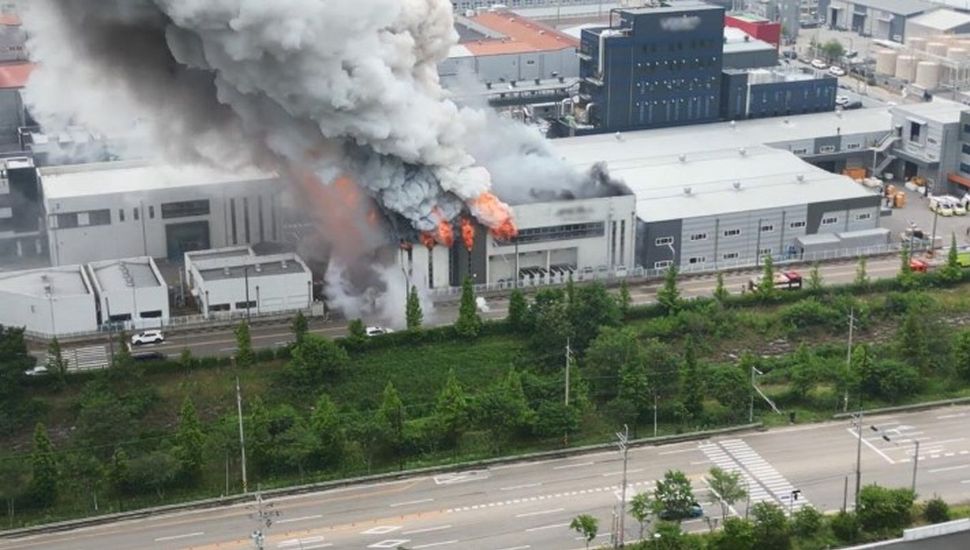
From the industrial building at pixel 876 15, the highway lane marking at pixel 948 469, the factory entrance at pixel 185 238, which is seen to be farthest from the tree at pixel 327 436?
the industrial building at pixel 876 15

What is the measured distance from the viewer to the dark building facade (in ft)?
209


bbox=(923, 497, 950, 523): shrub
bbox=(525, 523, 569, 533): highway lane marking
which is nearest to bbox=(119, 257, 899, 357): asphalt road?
bbox=(525, 523, 569, 533): highway lane marking

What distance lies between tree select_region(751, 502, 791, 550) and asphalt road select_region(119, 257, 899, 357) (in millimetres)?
16700

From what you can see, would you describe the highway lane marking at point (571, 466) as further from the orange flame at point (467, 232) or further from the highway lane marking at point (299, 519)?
the orange flame at point (467, 232)

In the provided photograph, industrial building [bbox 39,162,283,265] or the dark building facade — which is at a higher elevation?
the dark building facade

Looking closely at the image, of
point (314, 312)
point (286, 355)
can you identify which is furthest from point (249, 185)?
point (286, 355)

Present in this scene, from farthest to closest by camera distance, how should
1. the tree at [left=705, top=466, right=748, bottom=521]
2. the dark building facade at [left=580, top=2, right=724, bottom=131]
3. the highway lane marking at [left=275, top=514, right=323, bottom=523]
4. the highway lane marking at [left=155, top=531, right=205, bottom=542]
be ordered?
the dark building facade at [left=580, top=2, right=724, bottom=131] < the highway lane marking at [left=275, top=514, right=323, bottom=523] < the highway lane marking at [left=155, top=531, right=205, bottom=542] < the tree at [left=705, top=466, right=748, bottom=521]

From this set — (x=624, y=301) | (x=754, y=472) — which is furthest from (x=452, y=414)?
(x=624, y=301)

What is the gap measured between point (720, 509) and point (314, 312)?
1771cm

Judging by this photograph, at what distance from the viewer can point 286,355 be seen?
4444 centimetres

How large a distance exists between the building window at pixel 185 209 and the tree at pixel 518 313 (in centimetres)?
1389

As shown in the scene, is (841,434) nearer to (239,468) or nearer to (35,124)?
(239,468)

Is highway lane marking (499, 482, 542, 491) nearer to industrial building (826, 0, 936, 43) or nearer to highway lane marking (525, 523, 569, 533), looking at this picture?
highway lane marking (525, 523, 569, 533)

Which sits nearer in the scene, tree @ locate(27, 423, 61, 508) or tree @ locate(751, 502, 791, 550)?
tree @ locate(751, 502, 791, 550)
